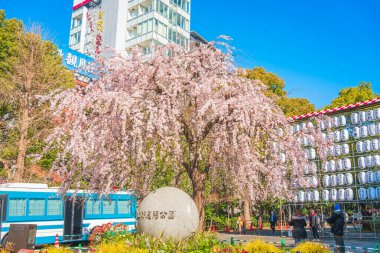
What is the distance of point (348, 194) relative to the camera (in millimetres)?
21344

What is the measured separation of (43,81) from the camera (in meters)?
23.5

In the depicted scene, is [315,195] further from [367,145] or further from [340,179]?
[367,145]

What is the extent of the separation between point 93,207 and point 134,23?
38.0m

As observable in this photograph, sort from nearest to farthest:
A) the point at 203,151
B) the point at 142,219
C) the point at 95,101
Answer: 1. the point at 142,219
2. the point at 95,101
3. the point at 203,151

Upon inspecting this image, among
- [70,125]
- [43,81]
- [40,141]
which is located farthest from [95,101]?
[40,141]

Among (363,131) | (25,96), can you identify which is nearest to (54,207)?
(25,96)

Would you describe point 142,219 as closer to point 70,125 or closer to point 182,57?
point 70,125

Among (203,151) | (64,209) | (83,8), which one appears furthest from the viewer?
(83,8)

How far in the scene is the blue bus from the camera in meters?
17.2

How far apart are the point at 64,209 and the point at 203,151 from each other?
8.77m

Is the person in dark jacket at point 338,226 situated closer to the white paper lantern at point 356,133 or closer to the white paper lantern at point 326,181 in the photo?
the white paper lantern at point 356,133

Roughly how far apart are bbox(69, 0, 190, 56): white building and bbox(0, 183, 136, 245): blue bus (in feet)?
107

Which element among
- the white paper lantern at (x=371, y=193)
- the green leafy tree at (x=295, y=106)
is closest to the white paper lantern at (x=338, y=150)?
the white paper lantern at (x=371, y=193)

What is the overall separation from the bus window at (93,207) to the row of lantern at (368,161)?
47.7 feet
